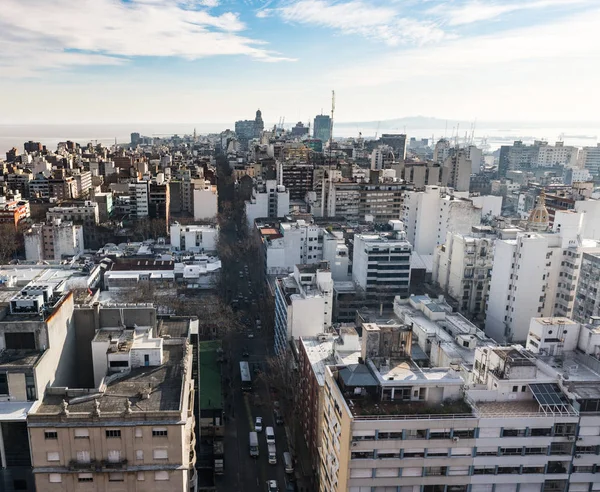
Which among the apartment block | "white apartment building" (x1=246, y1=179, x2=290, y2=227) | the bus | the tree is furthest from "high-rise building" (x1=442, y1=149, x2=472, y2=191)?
the apartment block

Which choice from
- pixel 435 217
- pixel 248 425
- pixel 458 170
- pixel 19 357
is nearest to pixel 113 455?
pixel 19 357

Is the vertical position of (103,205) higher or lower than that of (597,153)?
A: lower

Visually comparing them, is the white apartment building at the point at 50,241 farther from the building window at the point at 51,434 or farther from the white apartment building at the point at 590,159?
the white apartment building at the point at 590,159

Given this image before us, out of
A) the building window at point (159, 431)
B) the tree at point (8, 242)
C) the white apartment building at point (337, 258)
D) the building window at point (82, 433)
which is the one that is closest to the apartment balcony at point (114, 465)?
the building window at point (82, 433)

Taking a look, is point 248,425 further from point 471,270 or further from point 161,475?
point 471,270

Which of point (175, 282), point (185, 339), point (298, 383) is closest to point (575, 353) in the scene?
point (298, 383)

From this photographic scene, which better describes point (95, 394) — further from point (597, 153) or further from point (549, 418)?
point (597, 153)

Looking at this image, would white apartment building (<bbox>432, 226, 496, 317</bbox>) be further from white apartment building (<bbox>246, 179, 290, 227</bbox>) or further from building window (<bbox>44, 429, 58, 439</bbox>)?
building window (<bbox>44, 429, 58, 439</bbox>)
